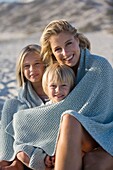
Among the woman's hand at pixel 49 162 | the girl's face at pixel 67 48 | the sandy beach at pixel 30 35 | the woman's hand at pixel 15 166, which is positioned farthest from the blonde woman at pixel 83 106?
the sandy beach at pixel 30 35

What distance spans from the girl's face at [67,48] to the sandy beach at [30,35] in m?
1.98

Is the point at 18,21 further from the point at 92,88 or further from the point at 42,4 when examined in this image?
the point at 92,88

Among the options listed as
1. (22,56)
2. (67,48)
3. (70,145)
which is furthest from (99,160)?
(22,56)

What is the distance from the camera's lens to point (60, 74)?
6.65 feet

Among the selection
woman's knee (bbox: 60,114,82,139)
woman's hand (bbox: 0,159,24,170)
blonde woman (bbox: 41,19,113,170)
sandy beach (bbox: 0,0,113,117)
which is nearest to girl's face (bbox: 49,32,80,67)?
blonde woman (bbox: 41,19,113,170)

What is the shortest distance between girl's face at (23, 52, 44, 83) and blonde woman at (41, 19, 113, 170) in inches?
2.6

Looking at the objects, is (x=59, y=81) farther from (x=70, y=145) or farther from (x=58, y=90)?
(x=70, y=145)

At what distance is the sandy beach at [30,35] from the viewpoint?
514 centimetres

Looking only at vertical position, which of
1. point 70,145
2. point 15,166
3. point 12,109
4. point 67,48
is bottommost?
point 15,166

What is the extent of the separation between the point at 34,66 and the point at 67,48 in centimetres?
23

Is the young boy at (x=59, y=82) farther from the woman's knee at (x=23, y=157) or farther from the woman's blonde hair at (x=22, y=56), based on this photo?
the woman's blonde hair at (x=22, y=56)

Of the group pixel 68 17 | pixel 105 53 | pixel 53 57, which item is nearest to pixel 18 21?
pixel 68 17

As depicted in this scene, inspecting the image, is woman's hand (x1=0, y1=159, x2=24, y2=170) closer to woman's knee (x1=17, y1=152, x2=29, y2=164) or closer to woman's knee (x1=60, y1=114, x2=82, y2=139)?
woman's knee (x1=17, y1=152, x2=29, y2=164)

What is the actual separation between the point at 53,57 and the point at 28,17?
263 inches
